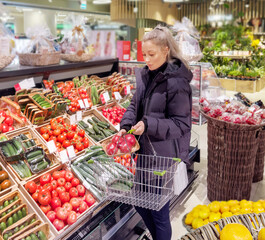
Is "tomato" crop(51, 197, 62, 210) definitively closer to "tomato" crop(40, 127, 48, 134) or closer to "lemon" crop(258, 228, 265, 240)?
"tomato" crop(40, 127, 48, 134)

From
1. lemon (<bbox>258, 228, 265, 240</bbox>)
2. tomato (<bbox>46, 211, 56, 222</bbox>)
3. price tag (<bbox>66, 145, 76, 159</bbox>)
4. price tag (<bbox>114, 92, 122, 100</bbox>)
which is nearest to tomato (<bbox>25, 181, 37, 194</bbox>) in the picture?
tomato (<bbox>46, 211, 56, 222</bbox>)

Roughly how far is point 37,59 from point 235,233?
2.95 m

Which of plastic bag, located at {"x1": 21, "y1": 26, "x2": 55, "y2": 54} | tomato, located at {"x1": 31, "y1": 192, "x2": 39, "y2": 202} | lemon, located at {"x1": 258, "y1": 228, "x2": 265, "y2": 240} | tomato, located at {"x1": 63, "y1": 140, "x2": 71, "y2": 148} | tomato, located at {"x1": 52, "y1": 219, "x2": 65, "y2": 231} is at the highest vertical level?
plastic bag, located at {"x1": 21, "y1": 26, "x2": 55, "y2": 54}

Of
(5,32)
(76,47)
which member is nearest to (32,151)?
(5,32)

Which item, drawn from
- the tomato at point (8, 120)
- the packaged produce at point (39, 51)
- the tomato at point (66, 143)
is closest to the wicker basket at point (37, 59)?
the packaged produce at point (39, 51)

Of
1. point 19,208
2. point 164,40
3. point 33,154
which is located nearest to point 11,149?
point 33,154

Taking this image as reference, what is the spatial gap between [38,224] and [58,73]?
7.53 ft

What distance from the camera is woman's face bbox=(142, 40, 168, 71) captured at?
189 cm

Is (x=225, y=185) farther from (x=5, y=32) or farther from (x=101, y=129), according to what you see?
(x=5, y=32)

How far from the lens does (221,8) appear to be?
1521cm

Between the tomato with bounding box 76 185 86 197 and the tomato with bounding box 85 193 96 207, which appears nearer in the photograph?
the tomato with bounding box 85 193 96 207

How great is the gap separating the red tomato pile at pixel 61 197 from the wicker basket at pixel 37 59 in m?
1.48

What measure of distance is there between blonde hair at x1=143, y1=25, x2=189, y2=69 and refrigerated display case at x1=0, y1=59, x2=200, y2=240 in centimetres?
127

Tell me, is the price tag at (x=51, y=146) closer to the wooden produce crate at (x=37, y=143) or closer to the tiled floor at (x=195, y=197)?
the wooden produce crate at (x=37, y=143)
